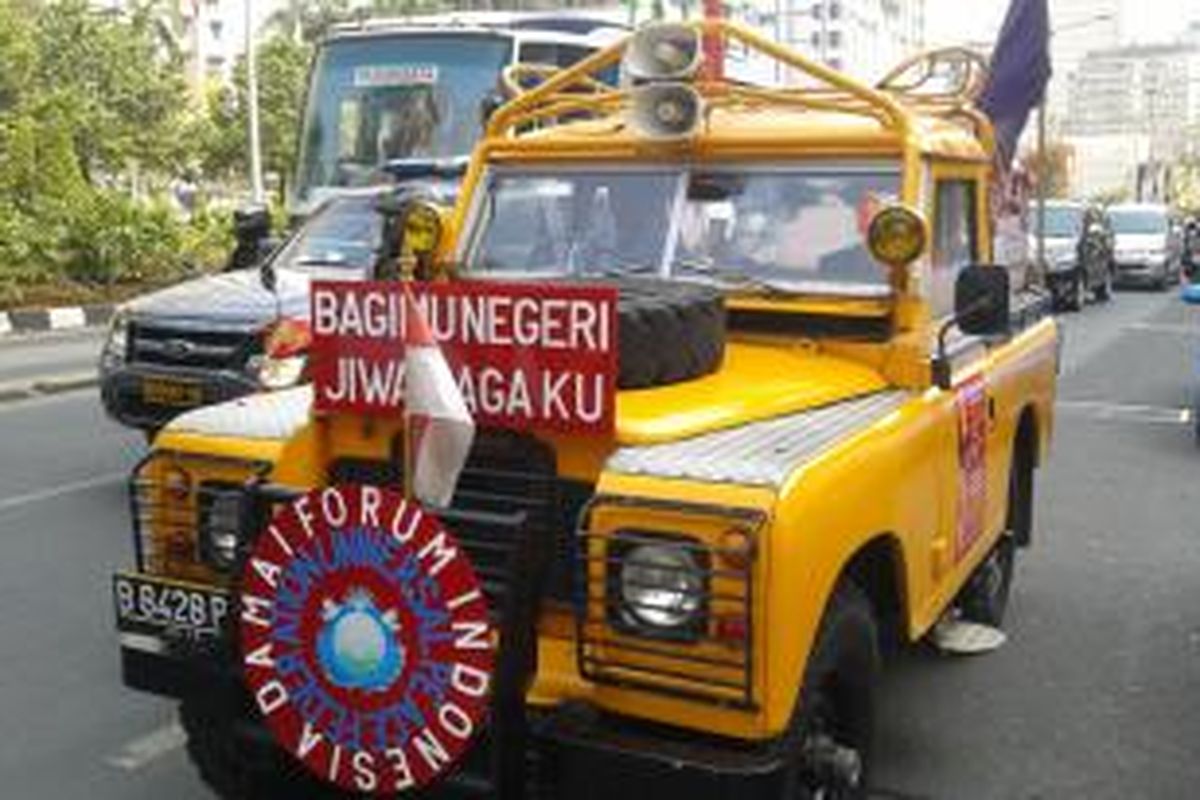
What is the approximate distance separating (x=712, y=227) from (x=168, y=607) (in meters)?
2.05

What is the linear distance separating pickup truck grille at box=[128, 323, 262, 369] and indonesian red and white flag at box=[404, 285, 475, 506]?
5.25 metres

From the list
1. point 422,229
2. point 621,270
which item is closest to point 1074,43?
point 422,229

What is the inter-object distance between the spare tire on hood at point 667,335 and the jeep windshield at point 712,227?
49 cm

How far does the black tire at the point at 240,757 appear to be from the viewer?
12.3 feet

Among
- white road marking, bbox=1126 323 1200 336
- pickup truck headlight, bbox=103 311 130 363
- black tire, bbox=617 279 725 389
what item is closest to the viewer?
black tire, bbox=617 279 725 389

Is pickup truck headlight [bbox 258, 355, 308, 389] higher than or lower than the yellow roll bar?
lower

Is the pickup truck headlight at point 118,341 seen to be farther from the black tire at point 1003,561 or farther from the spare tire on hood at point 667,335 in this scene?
the spare tire on hood at point 667,335

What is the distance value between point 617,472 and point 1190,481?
7.66 m

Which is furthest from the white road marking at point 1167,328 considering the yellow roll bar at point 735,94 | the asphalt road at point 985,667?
the yellow roll bar at point 735,94

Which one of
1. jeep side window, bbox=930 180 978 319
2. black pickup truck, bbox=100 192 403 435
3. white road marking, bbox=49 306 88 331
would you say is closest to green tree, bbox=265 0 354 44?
white road marking, bbox=49 306 88 331

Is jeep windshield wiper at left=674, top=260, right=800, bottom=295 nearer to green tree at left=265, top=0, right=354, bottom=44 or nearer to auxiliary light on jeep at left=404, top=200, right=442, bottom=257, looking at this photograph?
auxiliary light on jeep at left=404, top=200, right=442, bottom=257

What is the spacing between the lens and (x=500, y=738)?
3346 mm

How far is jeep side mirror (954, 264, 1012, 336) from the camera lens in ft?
15.1

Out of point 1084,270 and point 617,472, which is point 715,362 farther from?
point 1084,270
